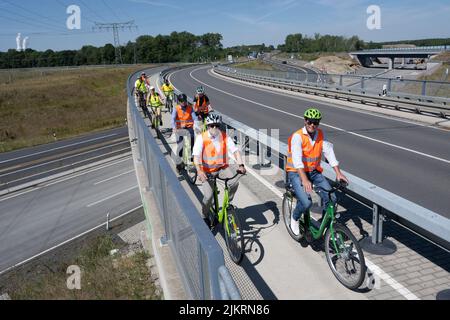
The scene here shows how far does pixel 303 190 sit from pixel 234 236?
3.81 feet

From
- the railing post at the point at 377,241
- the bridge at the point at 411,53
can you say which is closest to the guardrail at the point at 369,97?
the railing post at the point at 377,241

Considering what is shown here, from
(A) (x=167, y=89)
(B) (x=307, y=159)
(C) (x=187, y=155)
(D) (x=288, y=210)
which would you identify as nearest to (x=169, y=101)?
(A) (x=167, y=89)

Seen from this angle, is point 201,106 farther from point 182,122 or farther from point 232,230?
point 232,230

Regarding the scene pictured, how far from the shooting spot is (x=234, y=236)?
5.77 m

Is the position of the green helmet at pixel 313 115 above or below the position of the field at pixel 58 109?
above

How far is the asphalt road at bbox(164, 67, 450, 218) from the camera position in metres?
9.92

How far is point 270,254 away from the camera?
5980 mm

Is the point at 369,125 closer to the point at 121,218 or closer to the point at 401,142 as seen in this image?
the point at 401,142

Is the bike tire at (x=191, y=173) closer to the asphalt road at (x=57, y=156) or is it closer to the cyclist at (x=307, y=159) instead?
the cyclist at (x=307, y=159)

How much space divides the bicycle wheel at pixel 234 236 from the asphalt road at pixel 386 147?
4775 mm

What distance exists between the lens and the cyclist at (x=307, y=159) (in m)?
5.61

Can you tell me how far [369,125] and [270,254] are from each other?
1447 cm

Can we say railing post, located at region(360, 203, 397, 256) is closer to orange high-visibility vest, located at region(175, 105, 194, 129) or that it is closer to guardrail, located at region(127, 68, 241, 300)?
guardrail, located at region(127, 68, 241, 300)
